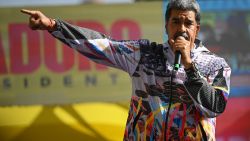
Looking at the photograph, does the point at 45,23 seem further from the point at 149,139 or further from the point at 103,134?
the point at 103,134

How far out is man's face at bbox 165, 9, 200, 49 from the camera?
167cm

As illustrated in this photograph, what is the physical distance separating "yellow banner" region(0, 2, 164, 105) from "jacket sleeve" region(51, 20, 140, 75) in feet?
3.74

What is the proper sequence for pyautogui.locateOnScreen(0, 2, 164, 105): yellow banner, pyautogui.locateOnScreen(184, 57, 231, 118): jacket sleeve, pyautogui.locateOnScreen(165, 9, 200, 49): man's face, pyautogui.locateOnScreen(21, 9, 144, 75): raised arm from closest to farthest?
pyautogui.locateOnScreen(184, 57, 231, 118): jacket sleeve, pyautogui.locateOnScreen(165, 9, 200, 49): man's face, pyautogui.locateOnScreen(21, 9, 144, 75): raised arm, pyautogui.locateOnScreen(0, 2, 164, 105): yellow banner

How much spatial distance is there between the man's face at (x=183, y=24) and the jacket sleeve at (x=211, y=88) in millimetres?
149

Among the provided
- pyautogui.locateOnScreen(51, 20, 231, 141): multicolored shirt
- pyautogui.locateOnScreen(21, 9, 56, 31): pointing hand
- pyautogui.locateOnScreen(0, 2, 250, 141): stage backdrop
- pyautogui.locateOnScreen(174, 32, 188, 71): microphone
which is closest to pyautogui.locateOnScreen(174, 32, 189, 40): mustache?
pyautogui.locateOnScreen(174, 32, 188, 71): microphone


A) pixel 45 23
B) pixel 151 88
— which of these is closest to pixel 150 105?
pixel 151 88

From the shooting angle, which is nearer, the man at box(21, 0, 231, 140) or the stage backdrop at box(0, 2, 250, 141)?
the man at box(21, 0, 231, 140)

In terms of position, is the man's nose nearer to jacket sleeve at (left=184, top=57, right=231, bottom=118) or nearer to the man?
Result: the man

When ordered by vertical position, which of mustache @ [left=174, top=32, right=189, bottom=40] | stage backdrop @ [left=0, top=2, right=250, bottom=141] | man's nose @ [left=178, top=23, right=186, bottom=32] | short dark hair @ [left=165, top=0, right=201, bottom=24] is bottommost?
stage backdrop @ [left=0, top=2, right=250, bottom=141]

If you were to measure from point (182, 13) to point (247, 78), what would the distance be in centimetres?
158

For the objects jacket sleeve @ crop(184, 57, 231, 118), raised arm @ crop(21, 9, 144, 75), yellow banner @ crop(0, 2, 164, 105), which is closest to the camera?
jacket sleeve @ crop(184, 57, 231, 118)

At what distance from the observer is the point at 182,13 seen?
1.70m

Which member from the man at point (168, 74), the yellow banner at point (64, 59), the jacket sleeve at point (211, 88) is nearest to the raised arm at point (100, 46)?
the man at point (168, 74)

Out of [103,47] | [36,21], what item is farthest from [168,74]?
[36,21]
